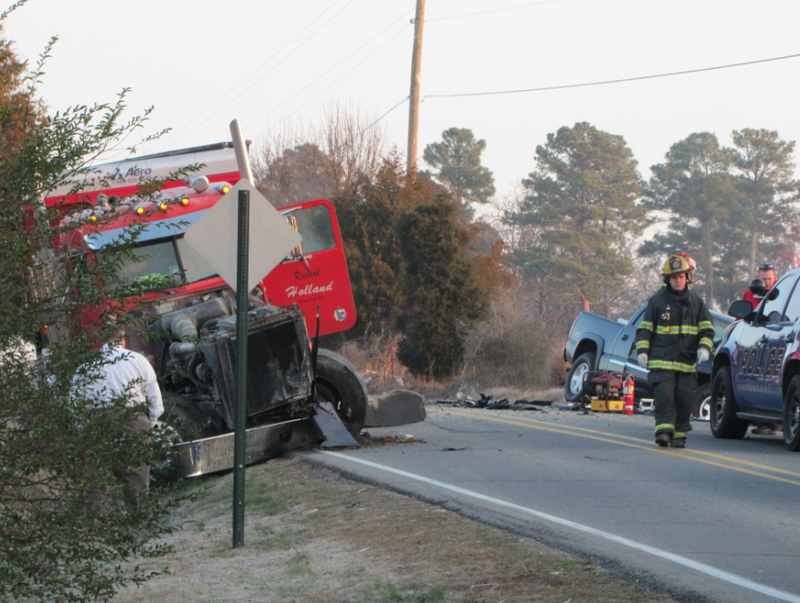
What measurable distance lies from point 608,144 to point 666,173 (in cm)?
378

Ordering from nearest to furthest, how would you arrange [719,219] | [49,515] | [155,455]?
[49,515] → [155,455] → [719,219]

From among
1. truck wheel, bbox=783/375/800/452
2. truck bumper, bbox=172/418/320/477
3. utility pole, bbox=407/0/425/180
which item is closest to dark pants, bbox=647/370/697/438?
truck wheel, bbox=783/375/800/452

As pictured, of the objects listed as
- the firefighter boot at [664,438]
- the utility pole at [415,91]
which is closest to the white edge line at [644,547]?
the firefighter boot at [664,438]

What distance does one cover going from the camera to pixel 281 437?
9898 millimetres

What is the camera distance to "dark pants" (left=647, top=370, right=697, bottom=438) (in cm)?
1066

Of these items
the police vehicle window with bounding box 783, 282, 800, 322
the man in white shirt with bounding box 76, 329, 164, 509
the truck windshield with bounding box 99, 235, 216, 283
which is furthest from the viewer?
the police vehicle window with bounding box 783, 282, 800, 322

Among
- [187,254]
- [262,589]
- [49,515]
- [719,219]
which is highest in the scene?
[719,219]

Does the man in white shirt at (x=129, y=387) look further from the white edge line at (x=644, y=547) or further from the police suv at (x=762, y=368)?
the police suv at (x=762, y=368)

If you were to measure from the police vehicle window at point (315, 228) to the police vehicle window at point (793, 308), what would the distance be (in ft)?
16.7

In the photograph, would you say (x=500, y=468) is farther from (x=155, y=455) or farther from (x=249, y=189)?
(x=155, y=455)

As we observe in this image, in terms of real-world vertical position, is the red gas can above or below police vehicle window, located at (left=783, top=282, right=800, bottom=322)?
below

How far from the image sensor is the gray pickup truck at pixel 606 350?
57.0 feet

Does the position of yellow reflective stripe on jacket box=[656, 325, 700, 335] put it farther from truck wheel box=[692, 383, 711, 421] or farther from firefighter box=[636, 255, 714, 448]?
truck wheel box=[692, 383, 711, 421]

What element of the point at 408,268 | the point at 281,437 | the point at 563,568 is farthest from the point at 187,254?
the point at 408,268
